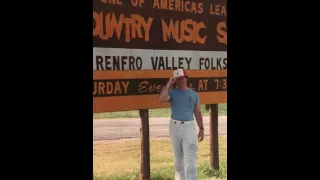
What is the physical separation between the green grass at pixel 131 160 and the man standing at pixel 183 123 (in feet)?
0.35

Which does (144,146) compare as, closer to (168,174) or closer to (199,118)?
(168,174)

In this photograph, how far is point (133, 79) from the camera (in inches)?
233

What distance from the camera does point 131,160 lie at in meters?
5.96

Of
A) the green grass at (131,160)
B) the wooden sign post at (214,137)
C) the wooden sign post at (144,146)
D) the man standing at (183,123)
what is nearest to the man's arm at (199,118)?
the man standing at (183,123)

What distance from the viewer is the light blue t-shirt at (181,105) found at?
19.9 feet

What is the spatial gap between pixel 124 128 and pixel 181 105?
73 centimetres

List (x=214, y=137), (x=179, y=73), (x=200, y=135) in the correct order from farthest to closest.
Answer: (x=214, y=137), (x=200, y=135), (x=179, y=73)

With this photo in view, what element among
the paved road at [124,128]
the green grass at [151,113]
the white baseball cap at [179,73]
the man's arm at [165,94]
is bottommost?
the paved road at [124,128]

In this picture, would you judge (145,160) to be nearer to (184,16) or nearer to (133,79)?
(133,79)

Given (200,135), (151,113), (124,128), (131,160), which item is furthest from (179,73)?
(131,160)

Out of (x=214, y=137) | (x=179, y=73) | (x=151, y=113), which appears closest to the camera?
(x=151, y=113)

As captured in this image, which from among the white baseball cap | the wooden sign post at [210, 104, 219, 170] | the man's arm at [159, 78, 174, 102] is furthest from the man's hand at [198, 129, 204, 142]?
the white baseball cap

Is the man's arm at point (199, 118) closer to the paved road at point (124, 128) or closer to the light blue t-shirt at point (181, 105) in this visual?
the light blue t-shirt at point (181, 105)

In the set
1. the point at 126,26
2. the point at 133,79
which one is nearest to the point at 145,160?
the point at 133,79
